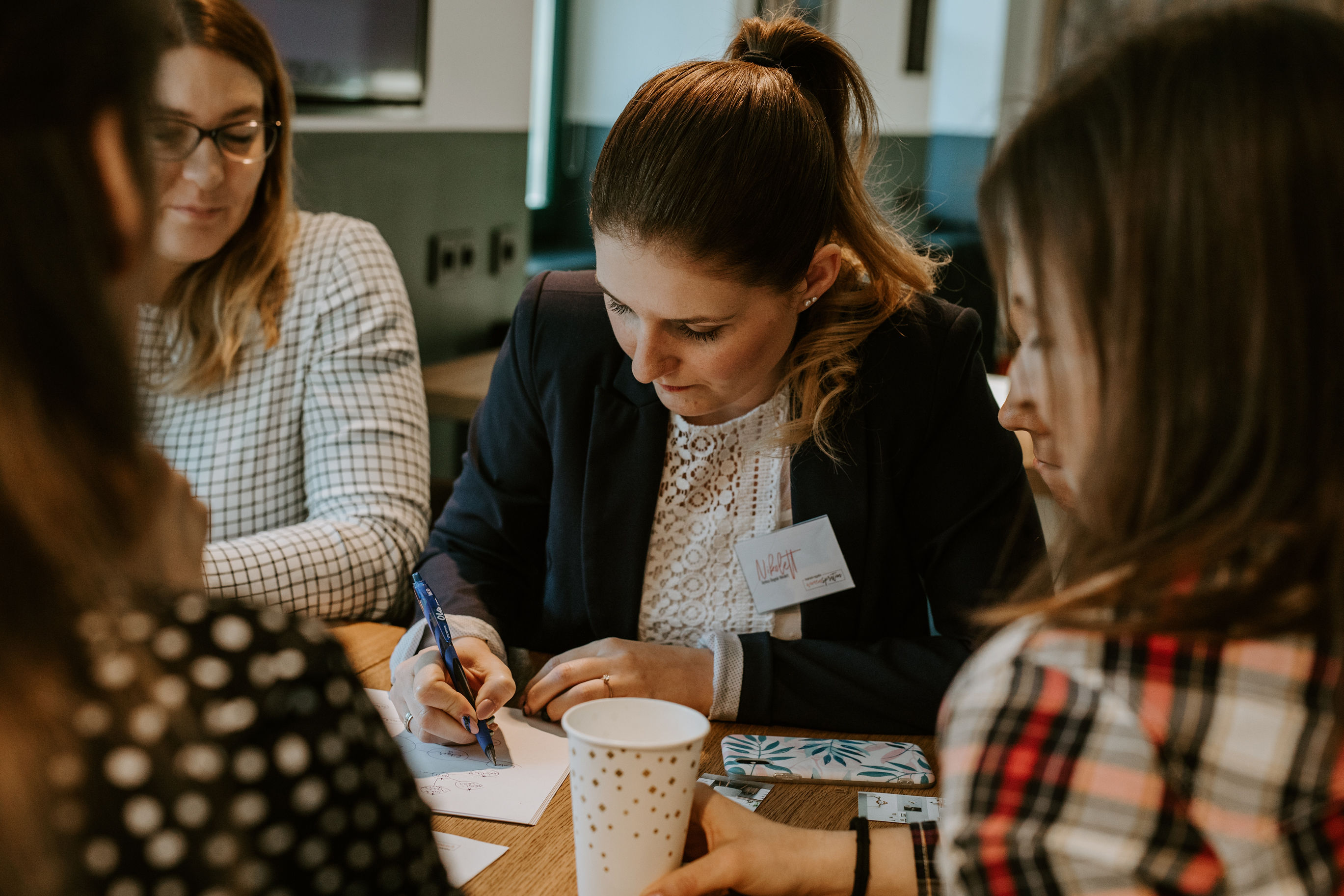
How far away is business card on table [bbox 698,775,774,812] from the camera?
0.99 meters

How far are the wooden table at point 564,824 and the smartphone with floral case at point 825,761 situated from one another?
1 centimetres

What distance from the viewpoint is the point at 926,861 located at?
2.85 feet

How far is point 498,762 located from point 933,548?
2.01 ft

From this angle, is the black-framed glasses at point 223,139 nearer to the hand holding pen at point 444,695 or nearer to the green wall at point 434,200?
the green wall at point 434,200

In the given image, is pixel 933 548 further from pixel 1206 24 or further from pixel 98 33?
pixel 98 33

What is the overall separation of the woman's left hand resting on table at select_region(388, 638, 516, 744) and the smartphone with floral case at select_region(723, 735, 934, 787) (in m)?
0.24

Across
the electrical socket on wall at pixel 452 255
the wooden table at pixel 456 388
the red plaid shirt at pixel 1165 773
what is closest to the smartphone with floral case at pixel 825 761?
the red plaid shirt at pixel 1165 773

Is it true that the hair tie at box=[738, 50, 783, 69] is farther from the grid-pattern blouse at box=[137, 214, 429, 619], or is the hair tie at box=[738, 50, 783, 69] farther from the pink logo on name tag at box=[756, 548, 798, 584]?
the grid-pattern blouse at box=[137, 214, 429, 619]

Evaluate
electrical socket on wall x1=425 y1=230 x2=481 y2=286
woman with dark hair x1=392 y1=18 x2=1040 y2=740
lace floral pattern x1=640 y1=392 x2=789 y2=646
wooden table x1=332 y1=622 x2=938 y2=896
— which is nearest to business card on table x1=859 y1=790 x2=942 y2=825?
wooden table x1=332 y1=622 x2=938 y2=896

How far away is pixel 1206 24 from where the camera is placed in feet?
1.99

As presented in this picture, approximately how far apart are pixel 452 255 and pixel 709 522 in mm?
1694

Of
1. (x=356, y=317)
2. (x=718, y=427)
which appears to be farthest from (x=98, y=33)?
(x=356, y=317)

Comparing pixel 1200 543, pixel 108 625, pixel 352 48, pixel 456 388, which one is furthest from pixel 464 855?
pixel 352 48

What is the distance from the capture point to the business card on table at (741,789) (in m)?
0.99
